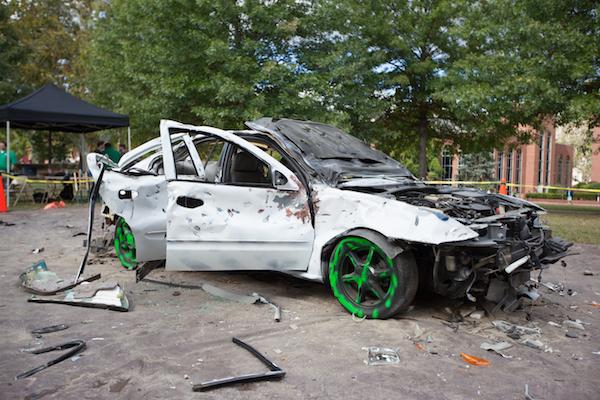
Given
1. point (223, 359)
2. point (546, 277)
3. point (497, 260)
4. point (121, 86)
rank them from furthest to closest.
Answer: point (121, 86) → point (546, 277) → point (497, 260) → point (223, 359)

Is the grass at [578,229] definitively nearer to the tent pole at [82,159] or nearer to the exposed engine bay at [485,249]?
the exposed engine bay at [485,249]

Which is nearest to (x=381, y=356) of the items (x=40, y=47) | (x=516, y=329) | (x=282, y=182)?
(x=516, y=329)

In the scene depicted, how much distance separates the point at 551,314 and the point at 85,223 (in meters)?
9.26

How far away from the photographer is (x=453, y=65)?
15.7m

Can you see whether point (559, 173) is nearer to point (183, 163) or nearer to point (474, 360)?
point (183, 163)

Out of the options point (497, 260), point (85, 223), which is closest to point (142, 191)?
point (497, 260)

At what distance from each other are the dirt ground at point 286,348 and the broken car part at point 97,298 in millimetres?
84

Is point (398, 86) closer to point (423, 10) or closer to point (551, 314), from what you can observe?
point (423, 10)

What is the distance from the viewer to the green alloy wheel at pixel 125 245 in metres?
6.13

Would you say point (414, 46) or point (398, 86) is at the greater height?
point (414, 46)

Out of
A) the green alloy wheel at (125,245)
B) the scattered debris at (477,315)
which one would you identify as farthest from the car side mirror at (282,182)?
the green alloy wheel at (125,245)

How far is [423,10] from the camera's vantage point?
17406 mm

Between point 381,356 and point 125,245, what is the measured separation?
3.94m

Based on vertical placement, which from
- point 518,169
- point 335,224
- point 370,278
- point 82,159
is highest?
point 518,169
